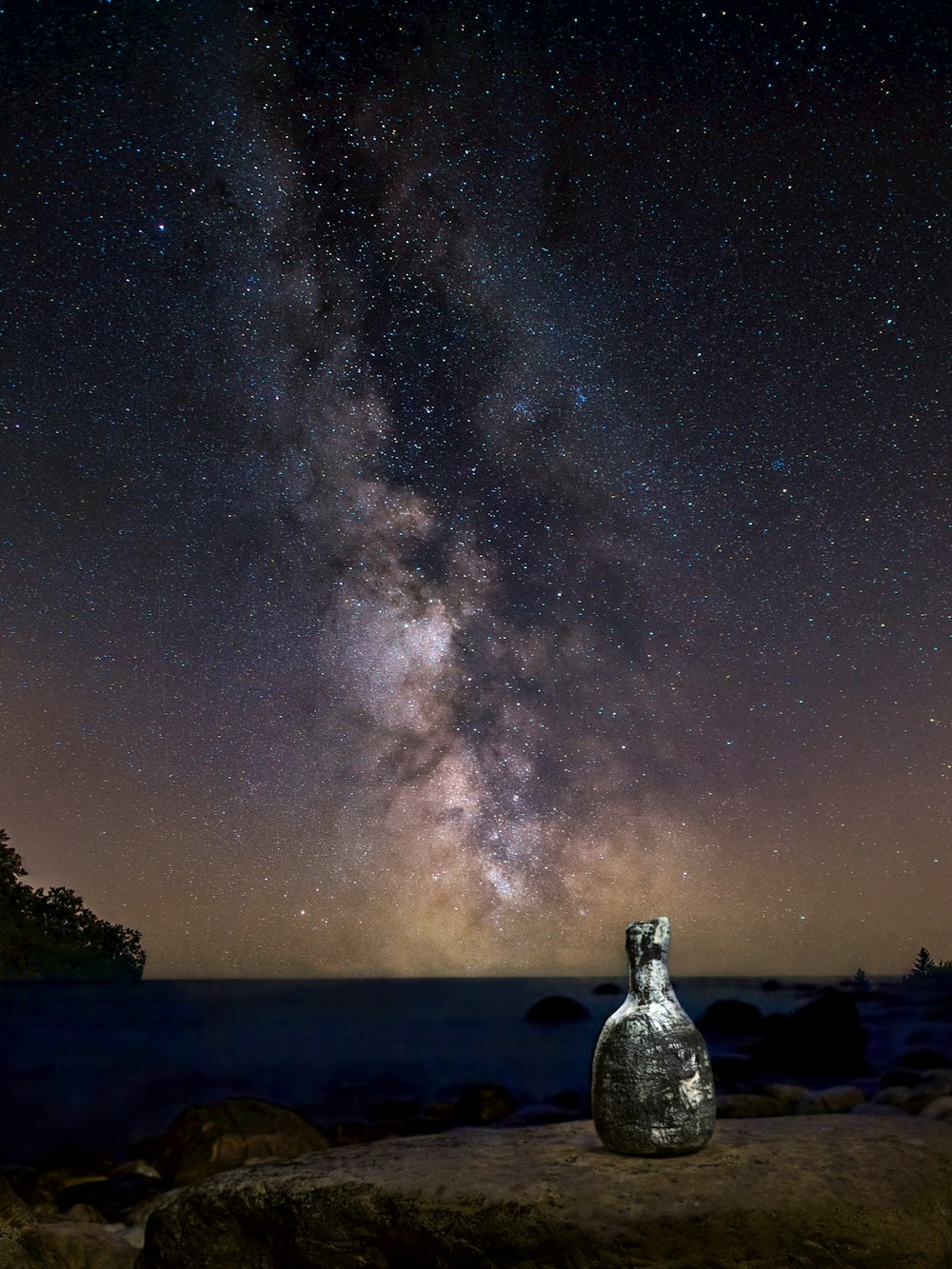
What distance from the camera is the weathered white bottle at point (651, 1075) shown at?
17.1 feet

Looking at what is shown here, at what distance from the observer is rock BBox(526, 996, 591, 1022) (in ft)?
111

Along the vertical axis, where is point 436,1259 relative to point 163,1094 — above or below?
above

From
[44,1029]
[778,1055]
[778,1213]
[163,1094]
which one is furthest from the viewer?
[44,1029]

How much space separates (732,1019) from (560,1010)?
14.0 meters

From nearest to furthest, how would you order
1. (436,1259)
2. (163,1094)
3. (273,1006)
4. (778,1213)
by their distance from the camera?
(778,1213) < (436,1259) < (163,1094) < (273,1006)

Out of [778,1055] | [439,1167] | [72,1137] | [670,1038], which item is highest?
[670,1038]

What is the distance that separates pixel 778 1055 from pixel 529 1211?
55.2 feet

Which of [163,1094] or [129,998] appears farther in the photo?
[129,998]

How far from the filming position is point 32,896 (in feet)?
128

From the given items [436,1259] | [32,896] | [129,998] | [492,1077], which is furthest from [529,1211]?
[129,998]

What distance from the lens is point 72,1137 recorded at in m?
19.4

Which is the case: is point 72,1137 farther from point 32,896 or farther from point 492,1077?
point 32,896

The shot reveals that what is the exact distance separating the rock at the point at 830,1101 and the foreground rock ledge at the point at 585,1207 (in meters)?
7.14

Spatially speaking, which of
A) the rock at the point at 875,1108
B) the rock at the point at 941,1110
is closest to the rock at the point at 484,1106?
the rock at the point at 875,1108
